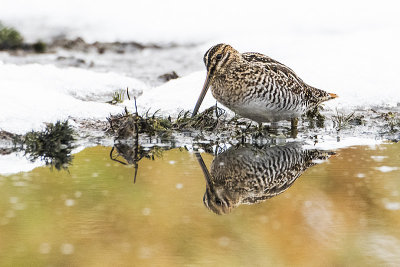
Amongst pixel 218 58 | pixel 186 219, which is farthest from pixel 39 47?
pixel 186 219

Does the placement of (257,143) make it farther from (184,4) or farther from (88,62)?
(184,4)

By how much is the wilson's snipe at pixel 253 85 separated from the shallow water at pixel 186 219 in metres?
1.08

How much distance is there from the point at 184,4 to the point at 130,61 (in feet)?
6.36

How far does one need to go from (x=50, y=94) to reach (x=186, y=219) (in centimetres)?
400

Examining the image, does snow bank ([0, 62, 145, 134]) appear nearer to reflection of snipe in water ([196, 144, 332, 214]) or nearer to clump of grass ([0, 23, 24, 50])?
reflection of snipe in water ([196, 144, 332, 214])

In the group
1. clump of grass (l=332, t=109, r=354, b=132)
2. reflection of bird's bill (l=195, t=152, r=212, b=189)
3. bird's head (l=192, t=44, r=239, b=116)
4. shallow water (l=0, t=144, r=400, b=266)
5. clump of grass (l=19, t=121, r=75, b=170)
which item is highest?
bird's head (l=192, t=44, r=239, b=116)

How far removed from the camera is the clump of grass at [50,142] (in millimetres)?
5805

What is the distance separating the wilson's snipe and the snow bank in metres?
1.37

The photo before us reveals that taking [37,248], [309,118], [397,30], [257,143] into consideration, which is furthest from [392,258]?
[397,30]

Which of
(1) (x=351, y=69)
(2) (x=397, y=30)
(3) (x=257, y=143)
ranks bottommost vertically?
(3) (x=257, y=143)

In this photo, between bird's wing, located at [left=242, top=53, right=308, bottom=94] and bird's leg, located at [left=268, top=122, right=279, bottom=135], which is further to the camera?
bird's leg, located at [left=268, top=122, right=279, bottom=135]

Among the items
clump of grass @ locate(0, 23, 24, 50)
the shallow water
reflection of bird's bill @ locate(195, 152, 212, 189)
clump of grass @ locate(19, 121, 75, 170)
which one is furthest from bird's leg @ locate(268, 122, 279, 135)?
clump of grass @ locate(0, 23, 24, 50)

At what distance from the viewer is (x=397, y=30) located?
10742mm

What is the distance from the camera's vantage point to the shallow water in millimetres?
3363
